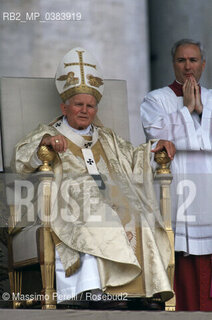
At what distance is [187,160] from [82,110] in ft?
2.35

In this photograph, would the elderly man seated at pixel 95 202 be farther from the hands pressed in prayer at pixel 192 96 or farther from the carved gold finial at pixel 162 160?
the hands pressed in prayer at pixel 192 96

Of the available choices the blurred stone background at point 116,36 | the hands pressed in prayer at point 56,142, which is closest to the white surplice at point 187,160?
the hands pressed in prayer at point 56,142

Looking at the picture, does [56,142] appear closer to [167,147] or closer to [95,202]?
[95,202]

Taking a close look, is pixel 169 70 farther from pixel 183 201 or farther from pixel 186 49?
pixel 183 201

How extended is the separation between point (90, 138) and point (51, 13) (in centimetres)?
145

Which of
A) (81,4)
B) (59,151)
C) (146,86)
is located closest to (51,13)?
(81,4)

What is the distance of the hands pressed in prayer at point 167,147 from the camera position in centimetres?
822

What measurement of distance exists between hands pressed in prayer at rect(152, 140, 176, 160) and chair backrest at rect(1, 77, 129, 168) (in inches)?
29.4

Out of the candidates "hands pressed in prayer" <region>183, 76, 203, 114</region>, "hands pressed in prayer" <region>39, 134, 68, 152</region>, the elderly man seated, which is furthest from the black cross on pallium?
"hands pressed in prayer" <region>183, 76, 203, 114</region>

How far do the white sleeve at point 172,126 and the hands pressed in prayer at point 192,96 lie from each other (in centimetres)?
5

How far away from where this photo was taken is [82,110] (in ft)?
27.8

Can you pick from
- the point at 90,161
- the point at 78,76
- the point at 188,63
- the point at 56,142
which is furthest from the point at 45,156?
the point at 188,63

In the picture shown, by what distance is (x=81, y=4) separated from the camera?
9859 mm

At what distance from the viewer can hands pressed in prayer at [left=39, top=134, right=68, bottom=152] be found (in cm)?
802
